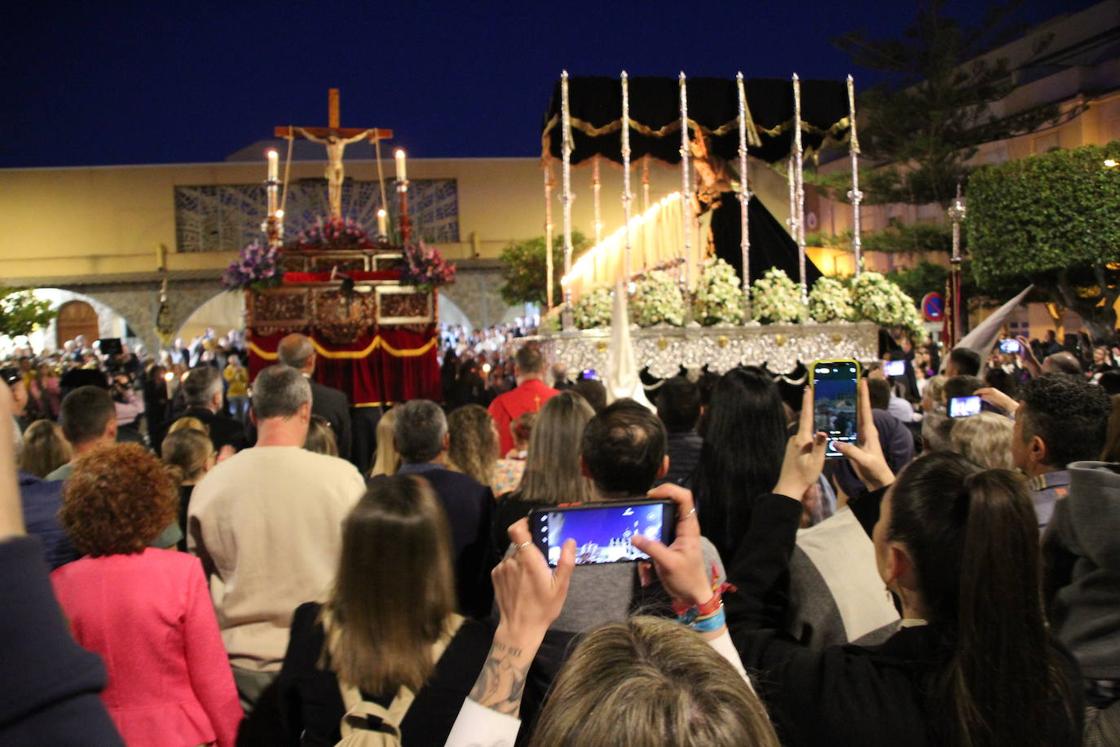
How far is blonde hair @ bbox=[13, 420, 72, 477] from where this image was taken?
4949 millimetres

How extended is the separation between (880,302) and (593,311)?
347 cm

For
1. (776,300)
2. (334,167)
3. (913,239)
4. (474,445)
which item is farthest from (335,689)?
(913,239)

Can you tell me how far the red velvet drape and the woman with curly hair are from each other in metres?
8.08

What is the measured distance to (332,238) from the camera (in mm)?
11586

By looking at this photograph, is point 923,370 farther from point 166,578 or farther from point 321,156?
point 321,156

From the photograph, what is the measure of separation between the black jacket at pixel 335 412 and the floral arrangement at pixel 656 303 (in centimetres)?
511

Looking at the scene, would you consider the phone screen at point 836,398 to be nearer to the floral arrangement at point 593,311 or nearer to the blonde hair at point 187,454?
the blonde hair at point 187,454

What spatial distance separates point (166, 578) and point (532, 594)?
1665 millimetres

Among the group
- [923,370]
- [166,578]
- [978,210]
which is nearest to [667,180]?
[978,210]

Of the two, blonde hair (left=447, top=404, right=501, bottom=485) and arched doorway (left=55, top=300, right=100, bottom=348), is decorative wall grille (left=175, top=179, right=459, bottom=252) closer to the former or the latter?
arched doorway (left=55, top=300, right=100, bottom=348)

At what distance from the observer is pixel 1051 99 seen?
→ 1145 inches

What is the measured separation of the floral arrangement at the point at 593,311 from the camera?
470 inches

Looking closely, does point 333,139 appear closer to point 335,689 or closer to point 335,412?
point 335,412

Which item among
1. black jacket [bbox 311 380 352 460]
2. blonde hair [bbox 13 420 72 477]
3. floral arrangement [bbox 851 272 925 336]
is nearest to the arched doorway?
floral arrangement [bbox 851 272 925 336]
